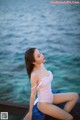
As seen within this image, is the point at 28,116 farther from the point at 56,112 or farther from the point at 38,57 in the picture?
the point at 38,57

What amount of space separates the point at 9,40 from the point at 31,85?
0.52m

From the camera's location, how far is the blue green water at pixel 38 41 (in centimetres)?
232

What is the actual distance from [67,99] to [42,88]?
0.87 feet

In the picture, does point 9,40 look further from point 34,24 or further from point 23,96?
point 23,96

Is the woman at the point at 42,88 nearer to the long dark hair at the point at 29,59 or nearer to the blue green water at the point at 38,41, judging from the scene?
the long dark hair at the point at 29,59

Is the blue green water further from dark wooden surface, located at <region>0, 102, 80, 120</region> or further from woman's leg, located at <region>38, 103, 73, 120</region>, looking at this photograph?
woman's leg, located at <region>38, 103, 73, 120</region>

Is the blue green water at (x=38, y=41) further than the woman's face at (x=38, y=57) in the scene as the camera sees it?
Yes

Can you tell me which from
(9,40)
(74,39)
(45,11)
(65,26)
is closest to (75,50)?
(74,39)

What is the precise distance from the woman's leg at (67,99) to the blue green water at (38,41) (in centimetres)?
6

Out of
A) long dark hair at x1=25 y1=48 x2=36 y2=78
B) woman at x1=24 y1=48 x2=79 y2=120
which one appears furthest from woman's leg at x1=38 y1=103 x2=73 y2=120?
long dark hair at x1=25 y1=48 x2=36 y2=78

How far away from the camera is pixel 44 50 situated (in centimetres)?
238

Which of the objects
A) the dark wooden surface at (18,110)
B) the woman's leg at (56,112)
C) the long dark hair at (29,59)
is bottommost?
the dark wooden surface at (18,110)

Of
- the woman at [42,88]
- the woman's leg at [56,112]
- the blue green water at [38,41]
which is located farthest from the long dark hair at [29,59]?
the woman's leg at [56,112]

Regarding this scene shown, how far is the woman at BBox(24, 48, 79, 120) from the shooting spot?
221cm
